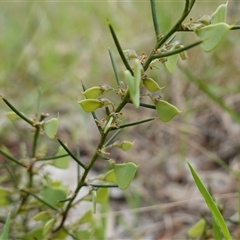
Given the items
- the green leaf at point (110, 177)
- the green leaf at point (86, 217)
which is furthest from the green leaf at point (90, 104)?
the green leaf at point (86, 217)

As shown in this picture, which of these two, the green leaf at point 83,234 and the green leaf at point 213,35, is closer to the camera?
the green leaf at point 213,35

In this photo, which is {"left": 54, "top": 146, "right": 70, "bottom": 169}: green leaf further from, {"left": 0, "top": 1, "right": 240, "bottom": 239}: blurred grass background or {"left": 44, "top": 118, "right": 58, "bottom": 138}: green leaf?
{"left": 0, "top": 1, "right": 240, "bottom": 239}: blurred grass background

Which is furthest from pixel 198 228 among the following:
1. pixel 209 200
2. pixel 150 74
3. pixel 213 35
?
pixel 150 74

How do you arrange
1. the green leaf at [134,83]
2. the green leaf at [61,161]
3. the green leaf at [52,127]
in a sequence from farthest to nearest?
the green leaf at [61,161] → the green leaf at [52,127] → the green leaf at [134,83]

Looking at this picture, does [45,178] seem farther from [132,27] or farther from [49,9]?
[49,9]

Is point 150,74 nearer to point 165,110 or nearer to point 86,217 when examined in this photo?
point 86,217

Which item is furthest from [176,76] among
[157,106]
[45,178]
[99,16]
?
[157,106]

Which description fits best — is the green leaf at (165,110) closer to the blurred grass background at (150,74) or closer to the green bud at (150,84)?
the green bud at (150,84)

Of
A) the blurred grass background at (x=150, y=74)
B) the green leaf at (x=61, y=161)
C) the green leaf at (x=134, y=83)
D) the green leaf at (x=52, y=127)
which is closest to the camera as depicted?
the green leaf at (x=134, y=83)

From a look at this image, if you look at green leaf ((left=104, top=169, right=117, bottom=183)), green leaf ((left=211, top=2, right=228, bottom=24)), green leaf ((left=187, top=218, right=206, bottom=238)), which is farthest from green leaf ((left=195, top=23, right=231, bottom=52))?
green leaf ((left=187, top=218, right=206, bottom=238))
